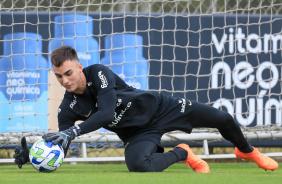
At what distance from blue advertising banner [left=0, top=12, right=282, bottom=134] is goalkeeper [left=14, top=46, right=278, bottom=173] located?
1.61 metres

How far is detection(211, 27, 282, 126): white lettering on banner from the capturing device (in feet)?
20.6

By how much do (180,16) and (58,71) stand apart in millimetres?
2513

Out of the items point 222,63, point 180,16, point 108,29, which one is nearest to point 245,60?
point 222,63

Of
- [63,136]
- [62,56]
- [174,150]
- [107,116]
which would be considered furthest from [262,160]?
[62,56]

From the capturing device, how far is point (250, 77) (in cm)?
634

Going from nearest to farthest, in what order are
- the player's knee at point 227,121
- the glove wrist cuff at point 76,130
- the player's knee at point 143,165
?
the glove wrist cuff at point 76,130 → the player's knee at point 143,165 → the player's knee at point 227,121

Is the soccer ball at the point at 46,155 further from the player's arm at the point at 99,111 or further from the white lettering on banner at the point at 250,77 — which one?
the white lettering on banner at the point at 250,77

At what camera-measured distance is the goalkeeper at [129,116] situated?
158 inches

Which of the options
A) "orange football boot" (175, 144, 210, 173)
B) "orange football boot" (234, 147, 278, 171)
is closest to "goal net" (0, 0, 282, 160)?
"orange football boot" (234, 147, 278, 171)

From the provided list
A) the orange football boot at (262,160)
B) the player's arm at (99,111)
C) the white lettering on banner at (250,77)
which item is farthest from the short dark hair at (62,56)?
the white lettering on banner at (250,77)

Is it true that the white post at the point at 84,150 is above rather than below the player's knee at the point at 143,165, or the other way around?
below

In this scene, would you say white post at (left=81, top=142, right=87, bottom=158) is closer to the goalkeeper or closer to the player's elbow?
the goalkeeper

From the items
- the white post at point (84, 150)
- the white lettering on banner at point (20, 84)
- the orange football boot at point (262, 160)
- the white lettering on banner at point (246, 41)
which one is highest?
the white lettering on banner at point (246, 41)

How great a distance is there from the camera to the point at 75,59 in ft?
13.5
